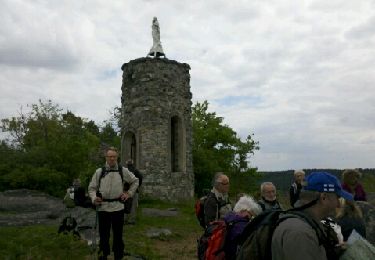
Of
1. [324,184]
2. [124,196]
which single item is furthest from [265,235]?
[124,196]

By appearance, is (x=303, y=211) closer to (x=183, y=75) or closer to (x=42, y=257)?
(x=42, y=257)

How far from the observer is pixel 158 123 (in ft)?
54.5

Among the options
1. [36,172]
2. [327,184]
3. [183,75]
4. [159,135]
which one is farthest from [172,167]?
[327,184]

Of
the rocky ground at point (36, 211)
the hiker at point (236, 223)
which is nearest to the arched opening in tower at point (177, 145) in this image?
the rocky ground at point (36, 211)

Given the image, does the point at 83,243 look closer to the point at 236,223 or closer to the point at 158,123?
the point at 236,223

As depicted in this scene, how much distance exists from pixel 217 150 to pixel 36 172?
1288 cm

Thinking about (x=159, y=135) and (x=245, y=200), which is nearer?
(x=245, y=200)

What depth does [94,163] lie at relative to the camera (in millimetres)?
22562

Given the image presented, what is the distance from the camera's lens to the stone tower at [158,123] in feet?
54.1

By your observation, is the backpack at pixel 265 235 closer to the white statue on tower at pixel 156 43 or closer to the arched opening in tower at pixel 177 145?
the arched opening in tower at pixel 177 145

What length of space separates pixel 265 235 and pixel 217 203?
111 inches

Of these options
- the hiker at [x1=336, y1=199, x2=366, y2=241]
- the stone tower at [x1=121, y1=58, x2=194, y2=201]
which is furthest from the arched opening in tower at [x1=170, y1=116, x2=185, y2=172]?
the hiker at [x1=336, y1=199, x2=366, y2=241]

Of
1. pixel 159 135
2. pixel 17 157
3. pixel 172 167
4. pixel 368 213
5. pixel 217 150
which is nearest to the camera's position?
pixel 368 213

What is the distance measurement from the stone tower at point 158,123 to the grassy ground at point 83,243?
13.5 feet
